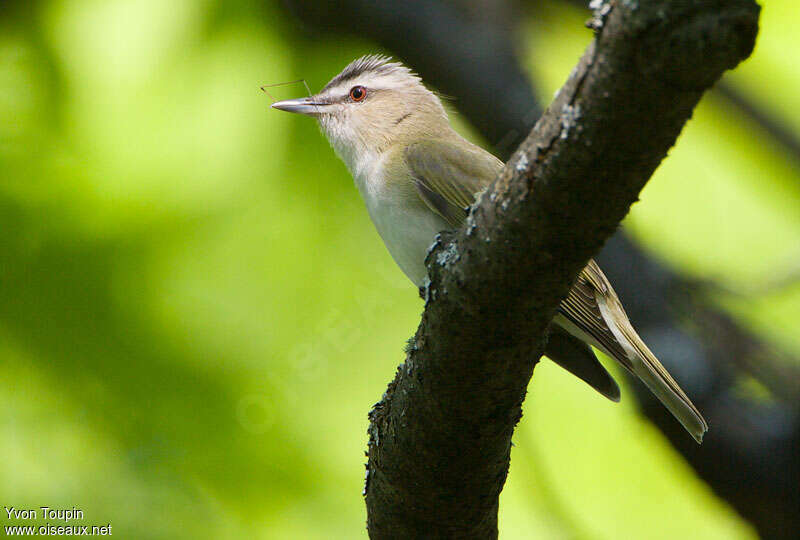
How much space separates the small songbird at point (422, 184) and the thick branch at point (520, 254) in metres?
0.81

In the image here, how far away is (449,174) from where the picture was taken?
11.2ft

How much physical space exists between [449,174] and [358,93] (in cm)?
109

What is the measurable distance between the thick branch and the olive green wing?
107 centimetres

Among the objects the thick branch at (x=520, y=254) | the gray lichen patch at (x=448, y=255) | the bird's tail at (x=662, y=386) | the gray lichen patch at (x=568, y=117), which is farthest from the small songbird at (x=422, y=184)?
the gray lichen patch at (x=568, y=117)

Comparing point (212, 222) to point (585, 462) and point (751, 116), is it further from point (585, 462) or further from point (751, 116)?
point (751, 116)

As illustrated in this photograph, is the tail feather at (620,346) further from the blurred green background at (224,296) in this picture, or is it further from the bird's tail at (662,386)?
the blurred green background at (224,296)

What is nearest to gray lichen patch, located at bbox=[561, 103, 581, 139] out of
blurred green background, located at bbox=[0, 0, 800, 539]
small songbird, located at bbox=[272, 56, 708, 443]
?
small songbird, located at bbox=[272, 56, 708, 443]

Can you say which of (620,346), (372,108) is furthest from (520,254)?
(372,108)

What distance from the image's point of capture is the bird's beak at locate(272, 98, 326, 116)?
150 inches

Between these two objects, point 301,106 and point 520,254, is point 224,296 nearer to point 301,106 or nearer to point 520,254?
point 301,106

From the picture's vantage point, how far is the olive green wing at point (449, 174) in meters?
3.32

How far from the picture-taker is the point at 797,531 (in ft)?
11.7

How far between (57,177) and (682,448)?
10.8ft

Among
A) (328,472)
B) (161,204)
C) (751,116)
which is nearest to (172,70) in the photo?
(161,204)
